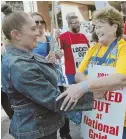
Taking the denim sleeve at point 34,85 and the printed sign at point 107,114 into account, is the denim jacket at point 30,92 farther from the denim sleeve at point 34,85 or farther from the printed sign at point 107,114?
the printed sign at point 107,114

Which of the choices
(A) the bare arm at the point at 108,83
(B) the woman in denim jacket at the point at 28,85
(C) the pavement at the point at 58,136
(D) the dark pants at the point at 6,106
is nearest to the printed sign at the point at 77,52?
(C) the pavement at the point at 58,136

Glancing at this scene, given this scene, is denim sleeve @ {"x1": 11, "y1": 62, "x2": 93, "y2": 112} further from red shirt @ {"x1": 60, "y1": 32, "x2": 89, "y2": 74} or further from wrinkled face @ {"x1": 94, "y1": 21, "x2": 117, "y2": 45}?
red shirt @ {"x1": 60, "y1": 32, "x2": 89, "y2": 74}

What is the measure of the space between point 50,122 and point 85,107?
0.24 m

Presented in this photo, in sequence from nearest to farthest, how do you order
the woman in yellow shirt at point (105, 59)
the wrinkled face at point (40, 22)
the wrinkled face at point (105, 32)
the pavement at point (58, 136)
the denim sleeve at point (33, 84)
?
the denim sleeve at point (33, 84), the woman in yellow shirt at point (105, 59), the wrinkled face at point (105, 32), the wrinkled face at point (40, 22), the pavement at point (58, 136)

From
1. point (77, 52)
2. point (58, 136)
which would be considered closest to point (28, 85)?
point (58, 136)

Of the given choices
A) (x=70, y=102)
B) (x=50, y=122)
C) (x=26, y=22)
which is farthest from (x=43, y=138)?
(x=26, y=22)

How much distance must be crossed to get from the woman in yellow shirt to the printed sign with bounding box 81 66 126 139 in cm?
5

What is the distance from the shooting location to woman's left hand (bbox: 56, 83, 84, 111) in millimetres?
1899

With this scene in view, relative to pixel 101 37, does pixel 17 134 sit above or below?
below

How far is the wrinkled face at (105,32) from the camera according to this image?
8.19 ft

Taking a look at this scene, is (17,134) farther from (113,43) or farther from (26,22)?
(113,43)

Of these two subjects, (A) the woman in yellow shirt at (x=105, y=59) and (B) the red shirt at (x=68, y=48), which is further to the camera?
(B) the red shirt at (x=68, y=48)

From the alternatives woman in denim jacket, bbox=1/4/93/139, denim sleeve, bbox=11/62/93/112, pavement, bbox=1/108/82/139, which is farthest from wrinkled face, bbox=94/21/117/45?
pavement, bbox=1/108/82/139

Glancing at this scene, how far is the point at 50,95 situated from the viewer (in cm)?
187
